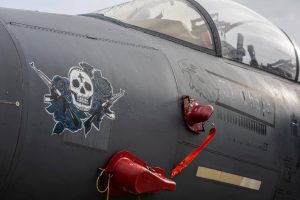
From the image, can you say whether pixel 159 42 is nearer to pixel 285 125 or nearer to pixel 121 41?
pixel 121 41

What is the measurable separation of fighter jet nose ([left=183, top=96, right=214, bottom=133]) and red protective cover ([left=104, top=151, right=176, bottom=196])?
61cm

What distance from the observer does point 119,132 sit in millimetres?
3484

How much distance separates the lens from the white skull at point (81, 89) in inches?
129

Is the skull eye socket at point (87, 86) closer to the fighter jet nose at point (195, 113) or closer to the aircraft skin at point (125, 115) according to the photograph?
the aircraft skin at point (125, 115)

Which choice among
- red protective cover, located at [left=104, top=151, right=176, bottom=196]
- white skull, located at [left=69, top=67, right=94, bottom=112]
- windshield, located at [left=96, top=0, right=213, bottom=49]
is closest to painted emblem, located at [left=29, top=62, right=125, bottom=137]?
white skull, located at [left=69, top=67, right=94, bottom=112]

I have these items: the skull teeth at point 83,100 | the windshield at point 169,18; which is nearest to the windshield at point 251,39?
the windshield at point 169,18

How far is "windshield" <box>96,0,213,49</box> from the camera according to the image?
4852 mm

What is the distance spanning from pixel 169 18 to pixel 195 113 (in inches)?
55.9

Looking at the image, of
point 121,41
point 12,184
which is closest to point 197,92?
point 121,41

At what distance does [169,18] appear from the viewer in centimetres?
505

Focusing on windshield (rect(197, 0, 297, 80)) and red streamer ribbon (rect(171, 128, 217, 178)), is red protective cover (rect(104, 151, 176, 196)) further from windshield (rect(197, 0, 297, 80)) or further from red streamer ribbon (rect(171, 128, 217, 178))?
windshield (rect(197, 0, 297, 80))

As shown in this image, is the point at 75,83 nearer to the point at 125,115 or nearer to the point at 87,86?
the point at 87,86

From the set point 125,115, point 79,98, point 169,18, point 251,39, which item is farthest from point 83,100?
point 251,39

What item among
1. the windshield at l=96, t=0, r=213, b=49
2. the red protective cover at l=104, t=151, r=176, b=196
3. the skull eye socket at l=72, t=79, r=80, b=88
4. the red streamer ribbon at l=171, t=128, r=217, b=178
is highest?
the windshield at l=96, t=0, r=213, b=49
